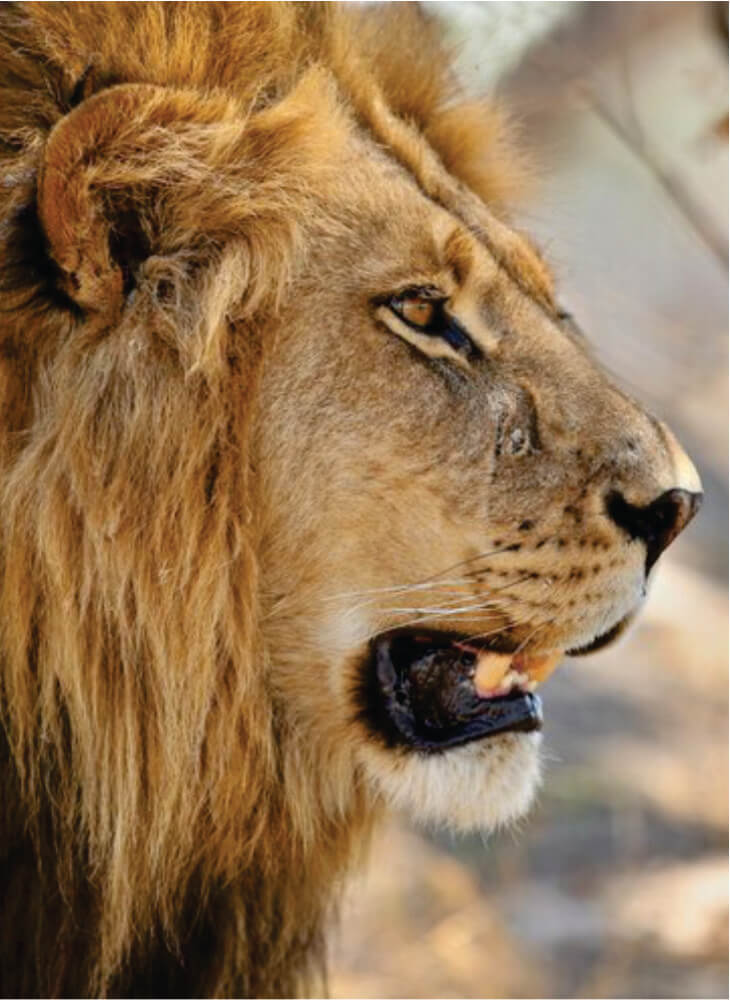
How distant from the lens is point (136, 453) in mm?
2471

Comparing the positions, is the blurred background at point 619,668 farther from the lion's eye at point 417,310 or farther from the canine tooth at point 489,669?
the lion's eye at point 417,310

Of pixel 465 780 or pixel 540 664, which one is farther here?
pixel 540 664

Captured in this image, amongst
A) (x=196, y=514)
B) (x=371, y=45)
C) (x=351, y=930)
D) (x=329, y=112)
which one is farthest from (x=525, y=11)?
(x=351, y=930)

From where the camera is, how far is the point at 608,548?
254 cm

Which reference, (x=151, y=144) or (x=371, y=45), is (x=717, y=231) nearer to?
(x=371, y=45)

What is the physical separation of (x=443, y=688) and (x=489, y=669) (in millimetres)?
73

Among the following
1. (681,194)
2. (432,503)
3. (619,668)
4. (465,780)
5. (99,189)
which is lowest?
(619,668)

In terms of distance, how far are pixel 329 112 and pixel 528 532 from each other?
0.68m

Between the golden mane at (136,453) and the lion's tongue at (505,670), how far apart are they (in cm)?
30

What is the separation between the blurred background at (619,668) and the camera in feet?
11.4

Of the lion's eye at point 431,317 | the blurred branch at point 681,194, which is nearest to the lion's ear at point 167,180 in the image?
the lion's eye at point 431,317

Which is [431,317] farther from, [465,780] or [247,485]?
[465,780]

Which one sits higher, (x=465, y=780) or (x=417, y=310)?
(x=417, y=310)

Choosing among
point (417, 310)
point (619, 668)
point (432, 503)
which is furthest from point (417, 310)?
point (619, 668)
